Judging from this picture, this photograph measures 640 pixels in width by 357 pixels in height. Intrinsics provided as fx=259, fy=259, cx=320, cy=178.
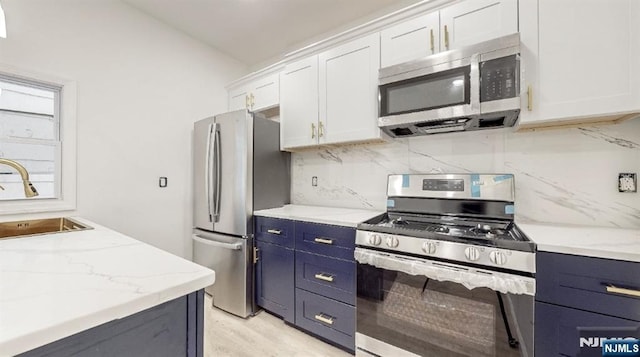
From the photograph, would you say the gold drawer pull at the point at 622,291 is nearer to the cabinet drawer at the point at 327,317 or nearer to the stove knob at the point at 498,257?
the stove knob at the point at 498,257

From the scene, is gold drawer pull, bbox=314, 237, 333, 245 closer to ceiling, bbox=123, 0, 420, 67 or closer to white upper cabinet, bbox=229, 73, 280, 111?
white upper cabinet, bbox=229, 73, 280, 111

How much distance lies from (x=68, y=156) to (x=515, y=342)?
10.6 feet

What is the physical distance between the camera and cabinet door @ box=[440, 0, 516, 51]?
1.49m

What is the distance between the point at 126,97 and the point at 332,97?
1.92 meters

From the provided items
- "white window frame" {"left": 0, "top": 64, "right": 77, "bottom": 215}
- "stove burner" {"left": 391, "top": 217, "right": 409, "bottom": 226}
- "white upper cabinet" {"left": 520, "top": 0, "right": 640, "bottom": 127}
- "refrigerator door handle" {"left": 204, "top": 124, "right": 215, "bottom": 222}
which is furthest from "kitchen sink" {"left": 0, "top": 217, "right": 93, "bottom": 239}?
"white upper cabinet" {"left": 520, "top": 0, "right": 640, "bottom": 127}

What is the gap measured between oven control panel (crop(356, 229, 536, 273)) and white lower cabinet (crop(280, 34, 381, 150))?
2.63ft

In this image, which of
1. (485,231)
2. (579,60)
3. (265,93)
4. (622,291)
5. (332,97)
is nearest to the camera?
(622,291)

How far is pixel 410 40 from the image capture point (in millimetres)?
1800

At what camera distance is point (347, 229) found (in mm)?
1734

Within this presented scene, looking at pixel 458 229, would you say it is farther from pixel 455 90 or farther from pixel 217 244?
pixel 217 244

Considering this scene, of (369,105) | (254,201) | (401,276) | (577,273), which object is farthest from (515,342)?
(254,201)

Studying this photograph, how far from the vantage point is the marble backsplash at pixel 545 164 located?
1.48m

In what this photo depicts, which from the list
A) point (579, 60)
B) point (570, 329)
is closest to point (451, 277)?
point (570, 329)

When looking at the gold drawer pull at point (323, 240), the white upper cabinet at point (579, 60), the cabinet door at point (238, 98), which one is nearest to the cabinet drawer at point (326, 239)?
the gold drawer pull at point (323, 240)
